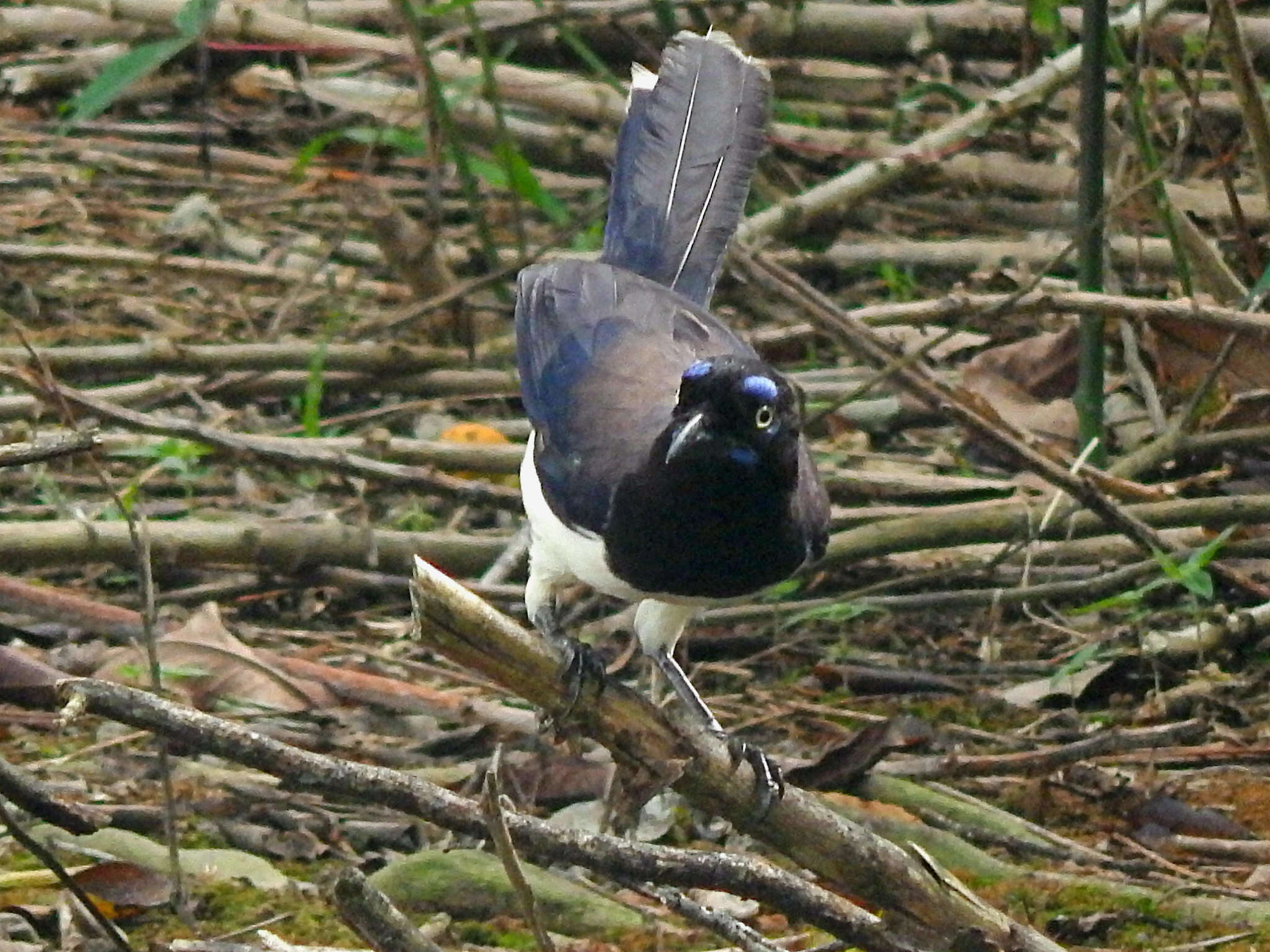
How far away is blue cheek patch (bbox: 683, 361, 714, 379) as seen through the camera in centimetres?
322

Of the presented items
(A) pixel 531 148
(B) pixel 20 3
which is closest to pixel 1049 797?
(A) pixel 531 148

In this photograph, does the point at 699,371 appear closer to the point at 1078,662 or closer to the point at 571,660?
the point at 571,660

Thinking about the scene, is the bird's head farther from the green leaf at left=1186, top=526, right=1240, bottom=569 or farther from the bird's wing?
the green leaf at left=1186, top=526, right=1240, bottom=569

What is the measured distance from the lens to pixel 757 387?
320 centimetres

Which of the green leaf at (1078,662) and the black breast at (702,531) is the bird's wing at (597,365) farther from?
the green leaf at (1078,662)

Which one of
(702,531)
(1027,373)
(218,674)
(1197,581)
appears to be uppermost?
(702,531)

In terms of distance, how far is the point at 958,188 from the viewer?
725 centimetres

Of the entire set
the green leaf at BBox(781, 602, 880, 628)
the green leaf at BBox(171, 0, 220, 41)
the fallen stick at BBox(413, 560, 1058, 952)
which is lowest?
the green leaf at BBox(781, 602, 880, 628)

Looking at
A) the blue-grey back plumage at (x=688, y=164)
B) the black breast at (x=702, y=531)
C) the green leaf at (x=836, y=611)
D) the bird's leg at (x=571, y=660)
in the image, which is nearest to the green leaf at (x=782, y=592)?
the green leaf at (x=836, y=611)

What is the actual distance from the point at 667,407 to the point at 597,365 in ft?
0.98

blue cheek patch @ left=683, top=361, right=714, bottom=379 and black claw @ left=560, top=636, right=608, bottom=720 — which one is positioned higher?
blue cheek patch @ left=683, top=361, right=714, bottom=379

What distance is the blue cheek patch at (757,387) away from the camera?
320cm

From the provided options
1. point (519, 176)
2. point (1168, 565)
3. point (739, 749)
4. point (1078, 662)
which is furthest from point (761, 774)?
point (519, 176)

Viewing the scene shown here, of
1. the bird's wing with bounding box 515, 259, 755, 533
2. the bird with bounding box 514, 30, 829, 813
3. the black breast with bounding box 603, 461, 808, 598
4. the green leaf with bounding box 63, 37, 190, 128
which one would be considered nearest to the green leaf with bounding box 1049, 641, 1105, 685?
the bird with bounding box 514, 30, 829, 813
